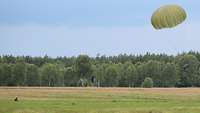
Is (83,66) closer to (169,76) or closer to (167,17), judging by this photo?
(169,76)

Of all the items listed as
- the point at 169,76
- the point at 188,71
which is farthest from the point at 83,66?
the point at 188,71

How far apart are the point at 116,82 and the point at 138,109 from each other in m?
114

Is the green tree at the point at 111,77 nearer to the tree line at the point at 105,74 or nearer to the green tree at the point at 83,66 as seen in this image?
the tree line at the point at 105,74

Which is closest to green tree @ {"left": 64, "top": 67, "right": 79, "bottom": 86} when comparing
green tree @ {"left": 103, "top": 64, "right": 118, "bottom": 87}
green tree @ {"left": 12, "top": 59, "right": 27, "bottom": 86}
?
green tree @ {"left": 103, "top": 64, "right": 118, "bottom": 87}

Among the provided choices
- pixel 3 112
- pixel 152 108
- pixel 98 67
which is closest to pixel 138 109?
pixel 152 108

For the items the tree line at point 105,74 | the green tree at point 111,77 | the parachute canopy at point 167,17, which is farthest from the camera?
the green tree at point 111,77

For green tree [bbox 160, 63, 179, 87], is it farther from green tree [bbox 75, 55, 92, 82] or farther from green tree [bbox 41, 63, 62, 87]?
green tree [bbox 41, 63, 62, 87]

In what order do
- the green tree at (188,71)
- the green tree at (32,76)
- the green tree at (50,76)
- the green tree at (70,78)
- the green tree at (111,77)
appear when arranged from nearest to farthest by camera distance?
1. the green tree at (188,71)
2. the green tree at (32,76)
3. the green tree at (70,78)
4. the green tree at (111,77)
5. the green tree at (50,76)

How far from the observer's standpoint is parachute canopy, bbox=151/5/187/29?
25734mm

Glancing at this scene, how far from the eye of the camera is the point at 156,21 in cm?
2581

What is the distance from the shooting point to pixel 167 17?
A: 84.8ft

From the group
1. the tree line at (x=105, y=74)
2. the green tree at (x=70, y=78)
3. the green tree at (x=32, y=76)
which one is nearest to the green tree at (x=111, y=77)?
the tree line at (x=105, y=74)

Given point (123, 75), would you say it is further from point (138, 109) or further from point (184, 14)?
point (184, 14)

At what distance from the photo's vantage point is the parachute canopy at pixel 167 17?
2573cm
